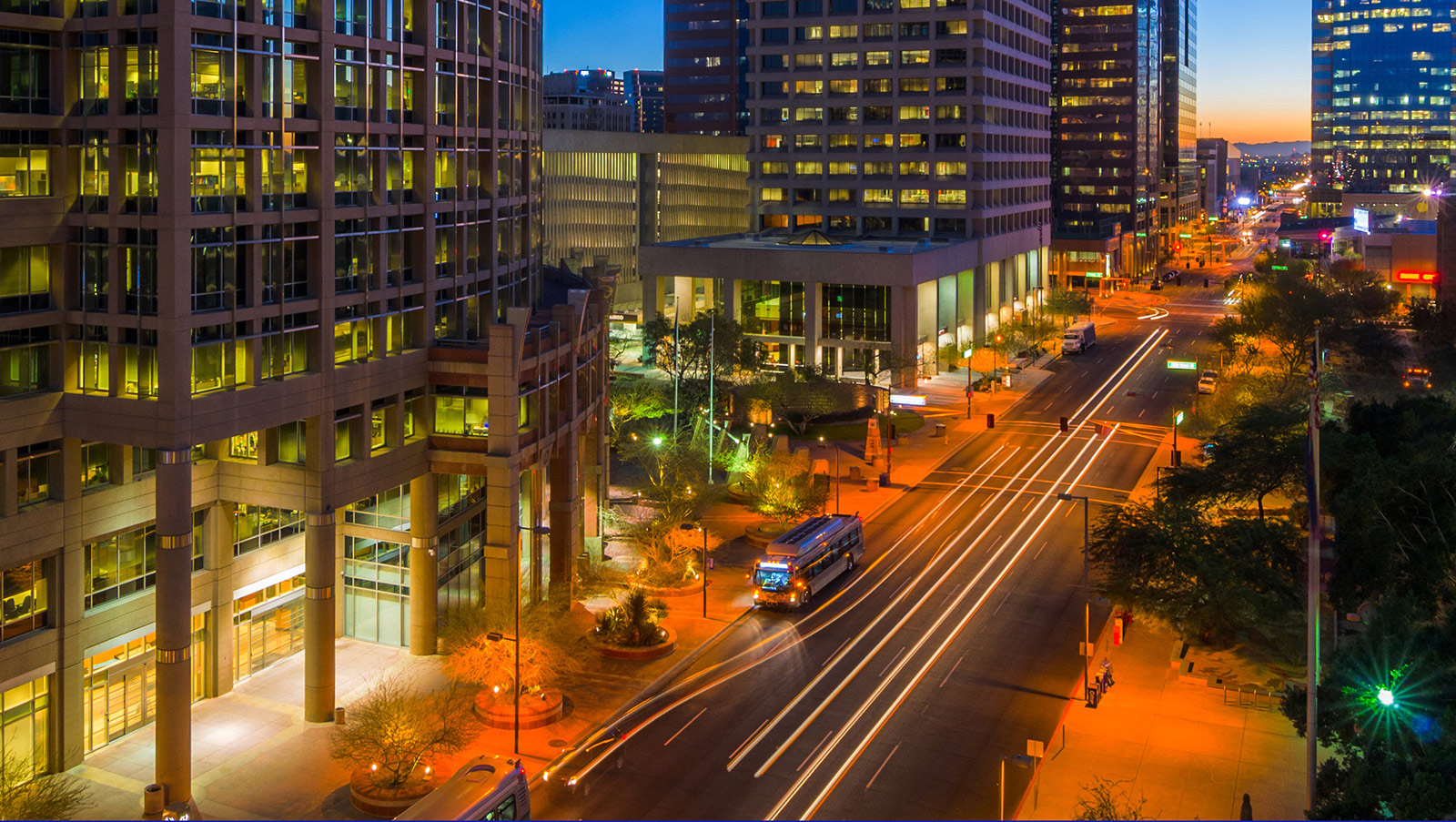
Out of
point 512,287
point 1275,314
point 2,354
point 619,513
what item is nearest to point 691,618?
point 619,513

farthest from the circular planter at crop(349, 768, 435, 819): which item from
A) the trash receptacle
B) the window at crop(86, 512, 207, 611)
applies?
the window at crop(86, 512, 207, 611)

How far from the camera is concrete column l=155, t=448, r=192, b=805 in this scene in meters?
41.0

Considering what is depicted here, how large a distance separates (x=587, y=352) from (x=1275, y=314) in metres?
77.8

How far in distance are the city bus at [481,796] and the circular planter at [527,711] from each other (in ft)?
27.3

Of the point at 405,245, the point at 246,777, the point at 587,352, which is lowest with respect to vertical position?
the point at 246,777

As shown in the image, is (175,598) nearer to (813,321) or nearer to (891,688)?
(891,688)

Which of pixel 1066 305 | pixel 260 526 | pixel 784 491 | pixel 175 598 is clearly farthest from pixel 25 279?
pixel 1066 305

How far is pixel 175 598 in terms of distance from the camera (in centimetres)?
4178

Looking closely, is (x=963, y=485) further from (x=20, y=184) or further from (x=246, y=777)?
(x=20, y=184)

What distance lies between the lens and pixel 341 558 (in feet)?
179

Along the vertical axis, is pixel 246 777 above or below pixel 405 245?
below

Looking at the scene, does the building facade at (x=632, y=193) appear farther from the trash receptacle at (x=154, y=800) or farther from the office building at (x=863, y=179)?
the trash receptacle at (x=154, y=800)

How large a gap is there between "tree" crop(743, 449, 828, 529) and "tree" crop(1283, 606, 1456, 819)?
33.0m

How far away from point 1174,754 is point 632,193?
408 ft
